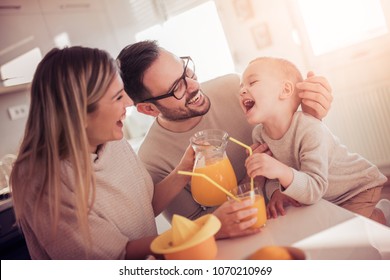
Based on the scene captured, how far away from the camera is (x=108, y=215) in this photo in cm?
78

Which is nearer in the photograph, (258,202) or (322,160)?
(258,202)

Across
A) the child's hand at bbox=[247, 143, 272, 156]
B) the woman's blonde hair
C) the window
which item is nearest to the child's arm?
the child's hand at bbox=[247, 143, 272, 156]

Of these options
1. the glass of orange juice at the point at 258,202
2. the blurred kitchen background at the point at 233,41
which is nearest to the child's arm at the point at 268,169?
the glass of orange juice at the point at 258,202

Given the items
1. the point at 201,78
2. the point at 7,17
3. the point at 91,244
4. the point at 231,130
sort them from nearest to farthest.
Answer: the point at 91,244 < the point at 231,130 < the point at 7,17 < the point at 201,78

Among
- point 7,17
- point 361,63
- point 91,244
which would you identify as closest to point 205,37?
point 361,63

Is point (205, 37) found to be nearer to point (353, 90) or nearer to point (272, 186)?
point (353, 90)

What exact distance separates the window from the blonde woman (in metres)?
1.59

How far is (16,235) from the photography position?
5.79 ft

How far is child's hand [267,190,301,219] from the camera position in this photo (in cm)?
71

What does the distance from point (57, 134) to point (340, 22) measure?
1776 mm

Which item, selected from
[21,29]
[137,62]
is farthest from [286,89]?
[21,29]

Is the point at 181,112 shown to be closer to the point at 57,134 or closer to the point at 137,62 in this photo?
the point at 137,62

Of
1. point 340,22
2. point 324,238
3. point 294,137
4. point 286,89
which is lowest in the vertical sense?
point 324,238

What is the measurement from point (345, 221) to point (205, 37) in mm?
1639
